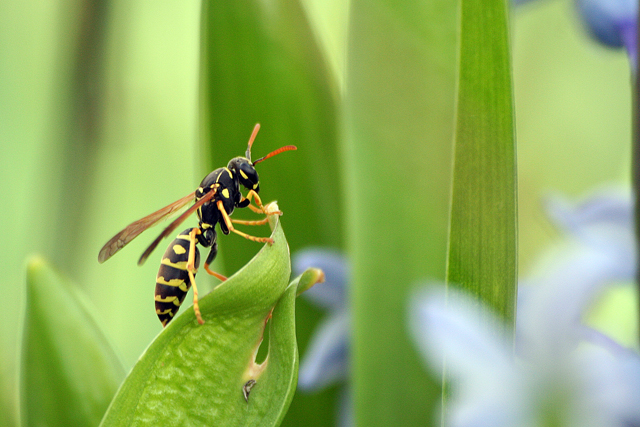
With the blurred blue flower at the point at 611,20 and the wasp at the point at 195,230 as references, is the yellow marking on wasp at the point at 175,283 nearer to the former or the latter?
the wasp at the point at 195,230

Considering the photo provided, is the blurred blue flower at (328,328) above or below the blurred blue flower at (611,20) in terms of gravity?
below

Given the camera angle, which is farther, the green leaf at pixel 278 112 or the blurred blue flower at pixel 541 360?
the green leaf at pixel 278 112

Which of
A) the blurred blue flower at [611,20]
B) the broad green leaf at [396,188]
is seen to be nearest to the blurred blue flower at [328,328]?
the broad green leaf at [396,188]

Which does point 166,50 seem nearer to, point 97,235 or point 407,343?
point 97,235

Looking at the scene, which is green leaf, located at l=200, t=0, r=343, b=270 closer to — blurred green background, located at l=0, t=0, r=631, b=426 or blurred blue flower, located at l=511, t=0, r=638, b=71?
blurred green background, located at l=0, t=0, r=631, b=426

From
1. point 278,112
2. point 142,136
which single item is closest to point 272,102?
point 278,112

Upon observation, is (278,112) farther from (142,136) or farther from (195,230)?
(142,136)
